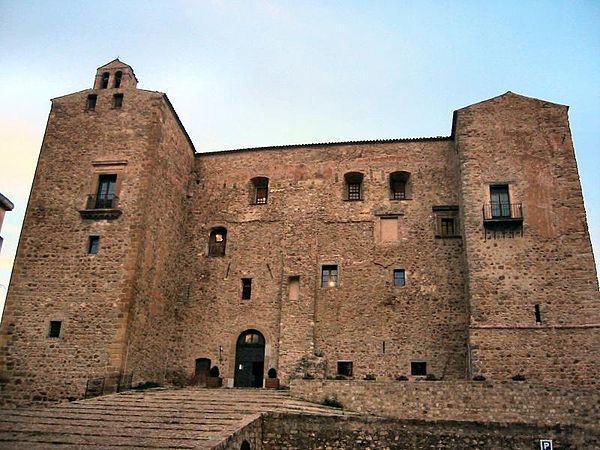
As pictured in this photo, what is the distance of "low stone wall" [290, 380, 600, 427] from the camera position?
1416cm

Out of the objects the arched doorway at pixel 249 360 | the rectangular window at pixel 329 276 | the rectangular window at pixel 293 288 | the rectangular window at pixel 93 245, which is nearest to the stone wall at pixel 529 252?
the rectangular window at pixel 329 276

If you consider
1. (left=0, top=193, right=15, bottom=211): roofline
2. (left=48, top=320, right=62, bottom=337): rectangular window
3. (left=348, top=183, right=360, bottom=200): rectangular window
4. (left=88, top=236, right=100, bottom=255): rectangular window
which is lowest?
(left=48, top=320, right=62, bottom=337): rectangular window

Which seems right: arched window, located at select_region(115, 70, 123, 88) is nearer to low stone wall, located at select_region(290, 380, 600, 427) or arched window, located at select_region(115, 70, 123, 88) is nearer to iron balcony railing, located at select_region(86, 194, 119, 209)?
iron balcony railing, located at select_region(86, 194, 119, 209)

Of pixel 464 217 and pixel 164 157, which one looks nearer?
pixel 464 217

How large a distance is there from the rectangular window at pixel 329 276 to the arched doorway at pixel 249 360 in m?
3.18

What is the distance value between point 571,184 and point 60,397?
703 inches

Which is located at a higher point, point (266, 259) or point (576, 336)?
point (266, 259)

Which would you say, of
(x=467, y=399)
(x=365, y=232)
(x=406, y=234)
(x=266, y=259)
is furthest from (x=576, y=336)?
(x=266, y=259)

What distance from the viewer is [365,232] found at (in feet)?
66.8

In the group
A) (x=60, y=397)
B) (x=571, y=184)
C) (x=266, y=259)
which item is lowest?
(x=60, y=397)

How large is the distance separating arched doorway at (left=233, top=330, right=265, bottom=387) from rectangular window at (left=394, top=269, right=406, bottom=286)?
5.48m

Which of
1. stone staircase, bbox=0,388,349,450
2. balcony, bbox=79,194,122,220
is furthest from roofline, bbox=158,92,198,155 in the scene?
stone staircase, bbox=0,388,349,450

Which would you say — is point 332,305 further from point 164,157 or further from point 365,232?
point 164,157

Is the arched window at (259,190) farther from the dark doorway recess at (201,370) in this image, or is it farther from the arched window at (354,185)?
the dark doorway recess at (201,370)
